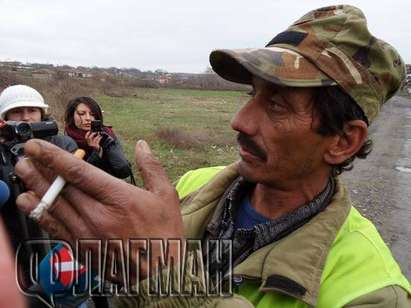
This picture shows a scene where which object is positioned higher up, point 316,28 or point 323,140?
point 316,28

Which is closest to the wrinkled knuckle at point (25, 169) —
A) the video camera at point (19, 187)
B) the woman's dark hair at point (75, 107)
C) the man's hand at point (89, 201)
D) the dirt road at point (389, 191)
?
the man's hand at point (89, 201)

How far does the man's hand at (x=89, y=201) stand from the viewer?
0.96 metres

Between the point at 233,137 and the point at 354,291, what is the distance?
13.2 meters

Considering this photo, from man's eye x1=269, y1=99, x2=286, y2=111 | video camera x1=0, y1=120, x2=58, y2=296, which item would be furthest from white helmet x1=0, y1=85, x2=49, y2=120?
man's eye x1=269, y1=99, x2=286, y2=111

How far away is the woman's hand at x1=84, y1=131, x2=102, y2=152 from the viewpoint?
4387mm

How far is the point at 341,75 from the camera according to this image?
1662mm

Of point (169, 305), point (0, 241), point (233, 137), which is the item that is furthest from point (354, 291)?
point (233, 137)

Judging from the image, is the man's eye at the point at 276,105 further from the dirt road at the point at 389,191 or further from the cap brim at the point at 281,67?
the dirt road at the point at 389,191

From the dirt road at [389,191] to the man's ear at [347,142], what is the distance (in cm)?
357

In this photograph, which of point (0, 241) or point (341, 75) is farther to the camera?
point (341, 75)

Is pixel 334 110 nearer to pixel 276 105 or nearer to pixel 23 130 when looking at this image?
pixel 276 105

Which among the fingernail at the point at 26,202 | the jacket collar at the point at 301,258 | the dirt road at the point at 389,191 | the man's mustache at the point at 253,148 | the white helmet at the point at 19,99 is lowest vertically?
the dirt road at the point at 389,191

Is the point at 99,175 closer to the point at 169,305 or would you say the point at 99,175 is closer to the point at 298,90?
the point at 169,305

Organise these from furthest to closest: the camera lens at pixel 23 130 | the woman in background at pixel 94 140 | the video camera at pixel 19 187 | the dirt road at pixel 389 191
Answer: the dirt road at pixel 389 191, the woman in background at pixel 94 140, the camera lens at pixel 23 130, the video camera at pixel 19 187
